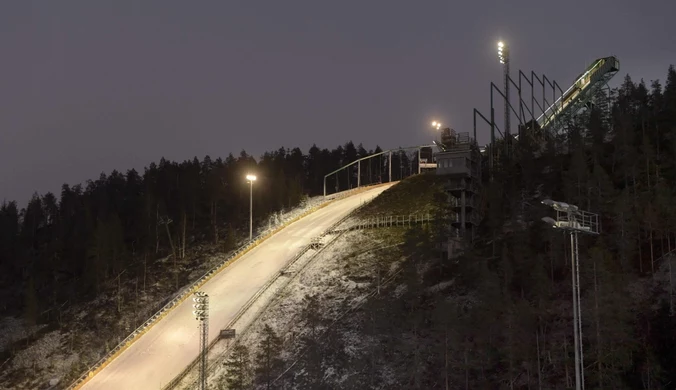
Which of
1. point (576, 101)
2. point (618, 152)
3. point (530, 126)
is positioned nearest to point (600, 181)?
point (618, 152)

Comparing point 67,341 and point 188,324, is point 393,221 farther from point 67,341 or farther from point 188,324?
point 67,341

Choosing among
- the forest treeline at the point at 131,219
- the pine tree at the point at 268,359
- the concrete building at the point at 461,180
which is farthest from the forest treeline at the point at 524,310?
the forest treeline at the point at 131,219

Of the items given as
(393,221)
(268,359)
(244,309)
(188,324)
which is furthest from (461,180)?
(188,324)

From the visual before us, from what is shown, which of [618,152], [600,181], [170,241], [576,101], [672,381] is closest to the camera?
[672,381]

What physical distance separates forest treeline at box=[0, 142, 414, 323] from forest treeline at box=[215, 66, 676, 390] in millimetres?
36967

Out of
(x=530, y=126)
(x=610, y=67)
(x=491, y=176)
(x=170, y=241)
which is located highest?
(x=610, y=67)

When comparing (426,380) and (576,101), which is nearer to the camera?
(426,380)

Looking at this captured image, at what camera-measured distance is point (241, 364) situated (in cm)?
5197

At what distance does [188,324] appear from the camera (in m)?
60.7

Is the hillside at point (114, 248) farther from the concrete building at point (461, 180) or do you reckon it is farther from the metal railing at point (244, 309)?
the concrete building at point (461, 180)

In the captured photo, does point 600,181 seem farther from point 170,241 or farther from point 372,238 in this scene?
point 170,241

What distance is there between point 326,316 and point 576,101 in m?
58.9

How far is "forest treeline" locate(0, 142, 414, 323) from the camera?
89875 millimetres

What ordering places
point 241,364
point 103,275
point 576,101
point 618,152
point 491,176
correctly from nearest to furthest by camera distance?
point 241,364
point 618,152
point 491,176
point 103,275
point 576,101
